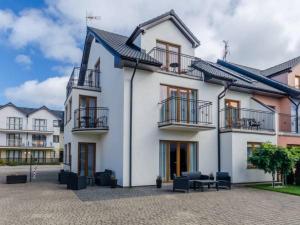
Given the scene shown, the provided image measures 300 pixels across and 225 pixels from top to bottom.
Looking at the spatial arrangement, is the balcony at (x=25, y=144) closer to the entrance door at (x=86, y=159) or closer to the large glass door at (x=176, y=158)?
the entrance door at (x=86, y=159)

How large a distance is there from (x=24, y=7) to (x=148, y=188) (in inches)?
436

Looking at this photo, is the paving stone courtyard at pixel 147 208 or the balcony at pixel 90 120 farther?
the balcony at pixel 90 120

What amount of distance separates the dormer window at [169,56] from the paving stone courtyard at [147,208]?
22.5 ft

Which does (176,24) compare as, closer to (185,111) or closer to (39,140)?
(185,111)

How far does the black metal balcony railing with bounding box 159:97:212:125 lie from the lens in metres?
14.8

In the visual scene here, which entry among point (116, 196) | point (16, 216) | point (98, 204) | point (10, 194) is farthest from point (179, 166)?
point (16, 216)

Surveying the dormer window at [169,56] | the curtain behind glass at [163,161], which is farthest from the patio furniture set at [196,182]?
the dormer window at [169,56]

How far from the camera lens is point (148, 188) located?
13.2m

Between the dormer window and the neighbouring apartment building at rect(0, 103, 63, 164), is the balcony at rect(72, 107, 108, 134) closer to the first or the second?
the dormer window

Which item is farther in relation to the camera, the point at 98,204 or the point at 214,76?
the point at 214,76

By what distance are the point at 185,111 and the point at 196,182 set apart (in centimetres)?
410

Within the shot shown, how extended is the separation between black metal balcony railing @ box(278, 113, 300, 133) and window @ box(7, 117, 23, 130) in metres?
44.6

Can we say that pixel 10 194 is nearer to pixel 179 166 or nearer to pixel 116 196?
pixel 116 196

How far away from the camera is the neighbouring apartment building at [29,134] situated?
49.5m
